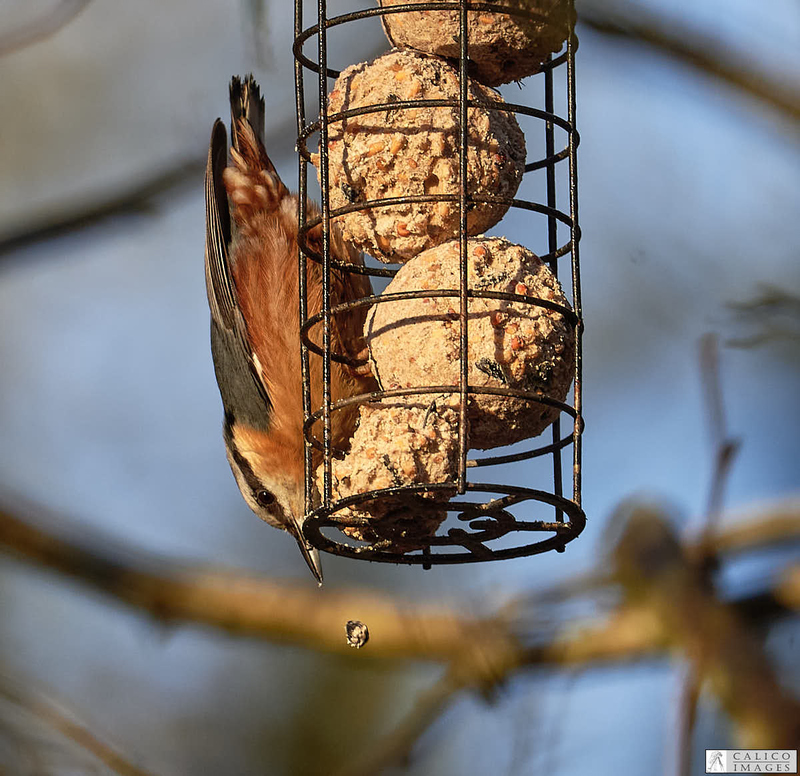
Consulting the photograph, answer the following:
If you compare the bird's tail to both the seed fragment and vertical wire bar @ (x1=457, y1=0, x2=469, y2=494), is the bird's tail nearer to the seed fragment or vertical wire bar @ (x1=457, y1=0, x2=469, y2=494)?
the seed fragment

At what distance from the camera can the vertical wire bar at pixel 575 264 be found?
3.10 metres

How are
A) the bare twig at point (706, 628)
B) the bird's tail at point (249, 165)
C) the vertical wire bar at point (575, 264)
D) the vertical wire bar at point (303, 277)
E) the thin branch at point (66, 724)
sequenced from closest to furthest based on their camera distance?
the vertical wire bar at point (575, 264), the vertical wire bar at point (303, 277), the bare twig at point (706, 628), the thin branch at point (66, 724), the bird's tail at point (249, 165)

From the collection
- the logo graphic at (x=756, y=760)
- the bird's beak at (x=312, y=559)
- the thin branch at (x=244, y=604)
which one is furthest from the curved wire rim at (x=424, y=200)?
the thin branch at (x=244, y=604)

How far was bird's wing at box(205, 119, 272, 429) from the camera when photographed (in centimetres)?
466

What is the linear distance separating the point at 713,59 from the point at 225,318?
1837mm

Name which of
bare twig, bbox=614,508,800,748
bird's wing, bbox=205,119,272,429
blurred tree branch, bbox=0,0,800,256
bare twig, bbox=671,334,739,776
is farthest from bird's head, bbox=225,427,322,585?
bare twig, bbox=671,334,739,776

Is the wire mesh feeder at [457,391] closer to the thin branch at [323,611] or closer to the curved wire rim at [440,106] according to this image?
the curved wire rim at [440,106]

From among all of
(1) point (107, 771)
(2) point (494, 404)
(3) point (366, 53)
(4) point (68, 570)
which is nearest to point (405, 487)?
(2) point (494, 404)

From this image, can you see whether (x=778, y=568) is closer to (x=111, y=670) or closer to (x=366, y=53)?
(x=366, y=53)

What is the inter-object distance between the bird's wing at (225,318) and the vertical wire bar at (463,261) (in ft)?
6.01

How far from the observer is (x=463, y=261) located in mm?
2842

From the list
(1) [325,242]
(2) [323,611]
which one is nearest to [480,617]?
(2) [323,611]

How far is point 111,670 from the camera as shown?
633 cm

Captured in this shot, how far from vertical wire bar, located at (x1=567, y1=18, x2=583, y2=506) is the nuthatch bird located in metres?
1.23
